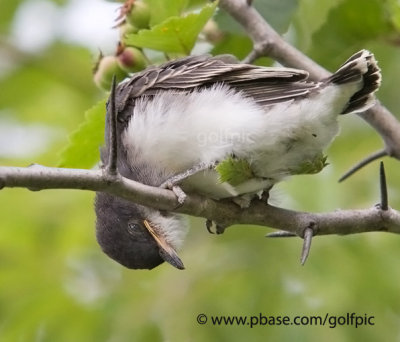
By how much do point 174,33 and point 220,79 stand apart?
356mm

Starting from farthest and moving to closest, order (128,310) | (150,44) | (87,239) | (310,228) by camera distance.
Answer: (87,239) → (128,310) → (150,44) → (310,228)

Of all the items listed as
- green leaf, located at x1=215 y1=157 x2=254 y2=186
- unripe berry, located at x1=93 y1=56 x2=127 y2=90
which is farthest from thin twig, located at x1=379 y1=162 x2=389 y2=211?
unripe berry, located at x1=93 y1=56 x2=127 y2=90

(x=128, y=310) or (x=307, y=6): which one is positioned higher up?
(x=307, y=6)

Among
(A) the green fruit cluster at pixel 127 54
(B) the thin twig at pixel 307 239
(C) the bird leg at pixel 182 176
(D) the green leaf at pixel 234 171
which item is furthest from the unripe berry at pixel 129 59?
(B) the thin twig at pixel 307 239

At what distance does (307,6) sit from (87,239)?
92.5 inches

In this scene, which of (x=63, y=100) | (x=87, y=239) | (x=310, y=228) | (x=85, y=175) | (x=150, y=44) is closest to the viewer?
(x=85, y=175)

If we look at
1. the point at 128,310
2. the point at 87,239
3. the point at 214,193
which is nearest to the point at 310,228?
the point at 214,193

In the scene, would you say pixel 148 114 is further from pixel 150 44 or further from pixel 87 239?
pixel 87 239

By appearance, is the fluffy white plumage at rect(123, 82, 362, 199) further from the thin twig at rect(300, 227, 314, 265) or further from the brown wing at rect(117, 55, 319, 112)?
the thin twig at rect(300, 227, 314, 265)

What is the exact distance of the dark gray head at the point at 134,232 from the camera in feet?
14.6

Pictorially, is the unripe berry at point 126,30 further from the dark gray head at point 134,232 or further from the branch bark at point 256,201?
the dark gray head at point 134,232

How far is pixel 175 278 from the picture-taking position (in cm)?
554

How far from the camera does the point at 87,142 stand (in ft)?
14.1

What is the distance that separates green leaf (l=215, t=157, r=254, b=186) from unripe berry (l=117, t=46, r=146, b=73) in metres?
0.75
